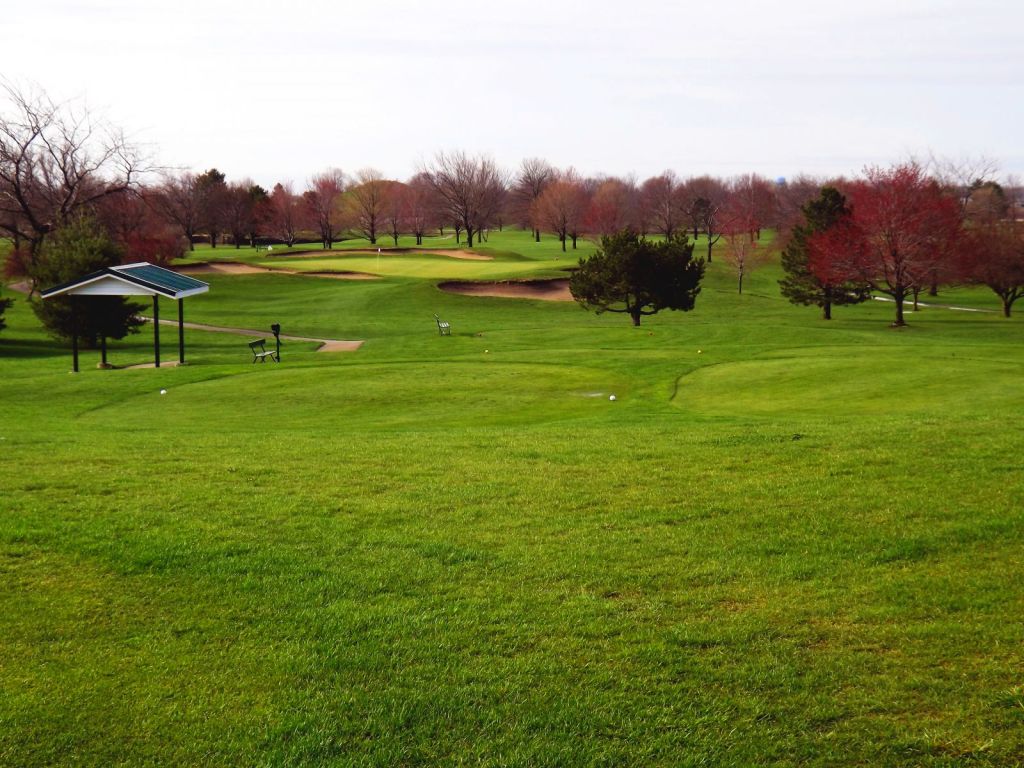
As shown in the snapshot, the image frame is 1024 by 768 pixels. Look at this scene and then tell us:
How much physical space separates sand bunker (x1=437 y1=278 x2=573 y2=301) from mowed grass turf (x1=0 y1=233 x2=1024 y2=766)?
46657 mm

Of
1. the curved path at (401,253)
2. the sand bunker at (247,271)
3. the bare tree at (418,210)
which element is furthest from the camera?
the bare tree at (418,210)

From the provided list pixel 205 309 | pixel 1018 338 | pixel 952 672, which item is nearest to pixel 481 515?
pixel 952 672

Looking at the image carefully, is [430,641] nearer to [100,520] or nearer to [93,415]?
[100,520]

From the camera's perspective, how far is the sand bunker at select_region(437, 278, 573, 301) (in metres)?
63.0

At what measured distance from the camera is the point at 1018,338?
44.4 metres

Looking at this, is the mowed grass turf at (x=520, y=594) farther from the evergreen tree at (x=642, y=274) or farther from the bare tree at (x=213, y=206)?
the bare tree at (x=213, y=206)

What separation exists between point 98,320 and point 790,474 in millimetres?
32478

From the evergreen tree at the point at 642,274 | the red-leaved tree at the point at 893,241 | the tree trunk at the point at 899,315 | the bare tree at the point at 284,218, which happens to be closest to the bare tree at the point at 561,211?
the bare tree at the point at 284,218

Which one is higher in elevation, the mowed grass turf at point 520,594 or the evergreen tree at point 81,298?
the evergreen tree at point 81,298

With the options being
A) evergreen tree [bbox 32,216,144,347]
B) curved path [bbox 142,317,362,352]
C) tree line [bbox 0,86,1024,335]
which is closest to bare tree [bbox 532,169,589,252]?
tree line [bbox 0,86,1024,335]

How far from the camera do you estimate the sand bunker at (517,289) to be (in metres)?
63.0

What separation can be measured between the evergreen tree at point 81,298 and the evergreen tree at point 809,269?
38236 millimetres

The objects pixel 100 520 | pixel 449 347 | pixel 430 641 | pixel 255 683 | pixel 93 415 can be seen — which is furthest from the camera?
pixel 449 347

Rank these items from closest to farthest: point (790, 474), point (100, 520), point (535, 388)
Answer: point (100, 520), point (790, 474), point (535, 388)
